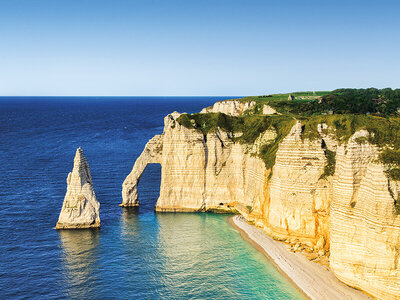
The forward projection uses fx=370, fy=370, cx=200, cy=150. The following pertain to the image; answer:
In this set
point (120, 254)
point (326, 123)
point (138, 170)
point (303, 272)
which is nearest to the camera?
point (303, 272)

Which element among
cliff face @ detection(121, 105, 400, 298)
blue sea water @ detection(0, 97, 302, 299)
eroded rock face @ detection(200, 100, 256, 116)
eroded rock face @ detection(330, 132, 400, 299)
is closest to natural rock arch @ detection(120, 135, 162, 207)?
cliff face @ detection(121, 105, 400, 298)

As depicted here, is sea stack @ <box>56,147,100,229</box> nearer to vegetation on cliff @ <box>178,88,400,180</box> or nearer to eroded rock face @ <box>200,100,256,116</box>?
vegetation on cliff @ <box>178,88,400,180</box>

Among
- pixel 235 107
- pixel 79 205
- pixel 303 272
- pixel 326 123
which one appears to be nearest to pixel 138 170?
pixel 79 205

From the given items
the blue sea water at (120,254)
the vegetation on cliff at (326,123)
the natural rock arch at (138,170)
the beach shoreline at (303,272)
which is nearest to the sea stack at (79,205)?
the blue sea water at (120,254)

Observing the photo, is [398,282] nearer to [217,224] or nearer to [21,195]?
[217,224]

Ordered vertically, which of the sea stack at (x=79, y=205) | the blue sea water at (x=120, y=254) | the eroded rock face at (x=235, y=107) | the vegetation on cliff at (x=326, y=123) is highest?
the eroded rock face at (x=235, y=107)

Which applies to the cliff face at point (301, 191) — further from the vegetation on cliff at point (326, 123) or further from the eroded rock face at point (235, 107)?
the eroded rock face at point (235, 107)

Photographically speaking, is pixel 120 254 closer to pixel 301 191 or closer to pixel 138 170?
pixel 138 170
